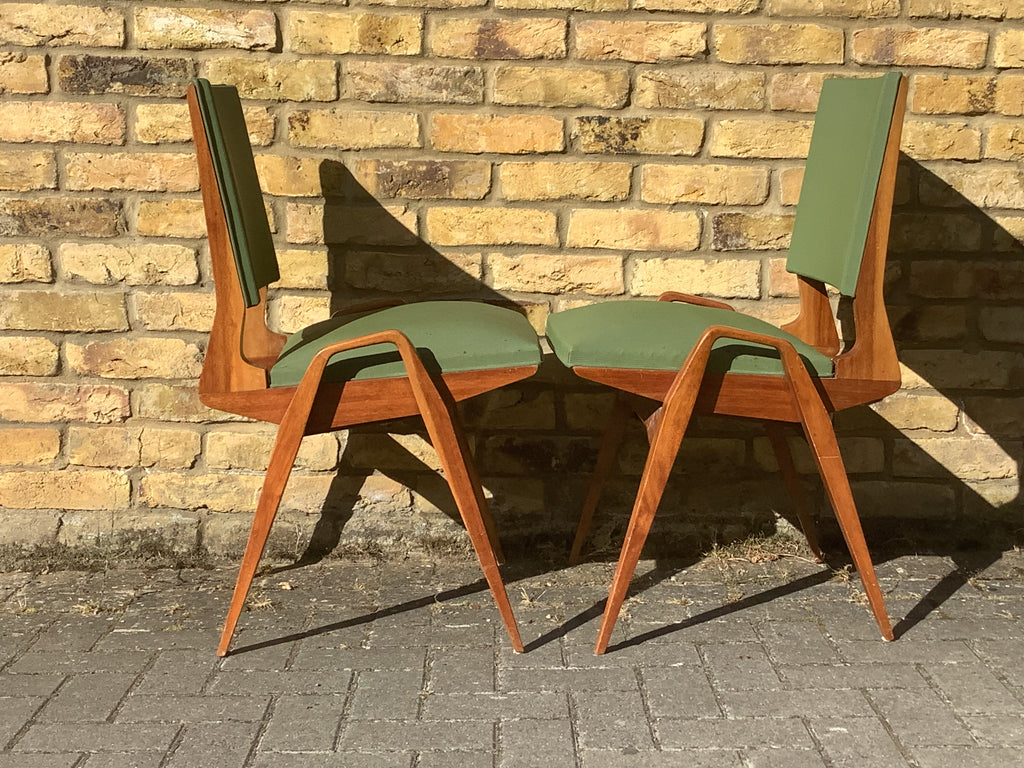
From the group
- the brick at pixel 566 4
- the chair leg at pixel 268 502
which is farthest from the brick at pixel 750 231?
the chair leg at pixel 268 502

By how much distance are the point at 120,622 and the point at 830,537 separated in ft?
6.24

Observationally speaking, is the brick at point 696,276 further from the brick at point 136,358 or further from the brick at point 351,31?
the brick at point 136,358

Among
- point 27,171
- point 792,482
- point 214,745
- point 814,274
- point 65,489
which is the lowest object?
point 214,745

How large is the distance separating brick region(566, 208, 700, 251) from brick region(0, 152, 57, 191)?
1378mm

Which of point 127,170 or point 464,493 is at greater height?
point 127,170

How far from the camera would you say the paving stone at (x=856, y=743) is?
6.56 feet

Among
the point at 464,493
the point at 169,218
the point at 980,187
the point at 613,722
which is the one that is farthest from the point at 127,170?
the point at 980,187

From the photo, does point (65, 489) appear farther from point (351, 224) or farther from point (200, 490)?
point (351, 224)

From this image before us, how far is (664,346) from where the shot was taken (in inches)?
93.5

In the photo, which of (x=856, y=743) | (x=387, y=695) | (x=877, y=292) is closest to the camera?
(x=856, y=743)

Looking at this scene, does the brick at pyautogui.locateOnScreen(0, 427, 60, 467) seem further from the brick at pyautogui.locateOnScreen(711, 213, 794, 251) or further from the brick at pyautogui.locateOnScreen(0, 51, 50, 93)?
the brick at pyautogui.locateOnScreen(711, 213, 794, 251)

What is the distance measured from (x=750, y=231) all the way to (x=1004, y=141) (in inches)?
27.9

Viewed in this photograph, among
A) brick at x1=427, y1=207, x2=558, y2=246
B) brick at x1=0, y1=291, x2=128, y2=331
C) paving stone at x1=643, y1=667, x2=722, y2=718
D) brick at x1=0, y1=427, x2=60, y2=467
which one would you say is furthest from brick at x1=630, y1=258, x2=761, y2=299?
brick at x1=0, y1=427, x2=60, y2=467

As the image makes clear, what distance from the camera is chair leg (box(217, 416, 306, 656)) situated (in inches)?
93.6
